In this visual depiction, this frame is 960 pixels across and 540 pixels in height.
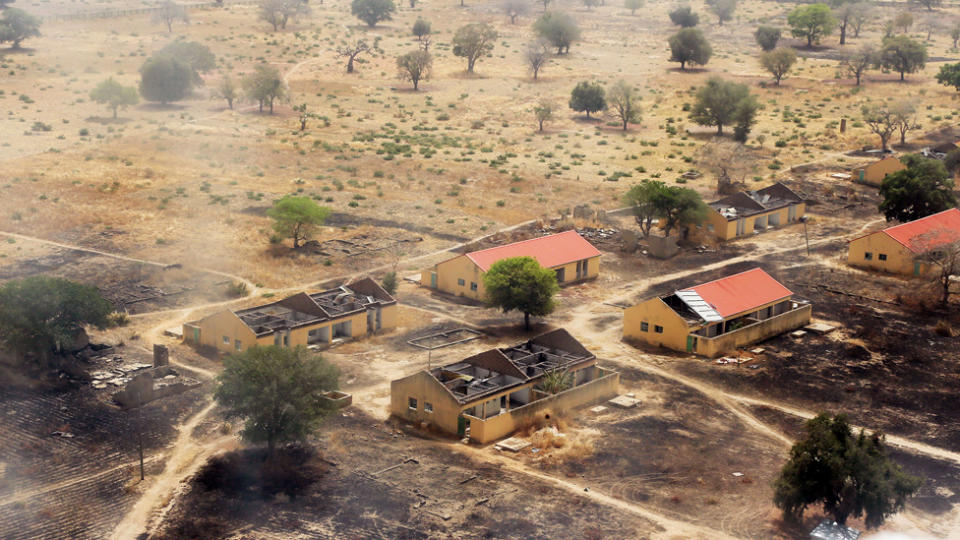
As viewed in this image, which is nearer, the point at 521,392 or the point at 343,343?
the point at 521,392

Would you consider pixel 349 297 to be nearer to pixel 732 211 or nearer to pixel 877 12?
pixel 732 211

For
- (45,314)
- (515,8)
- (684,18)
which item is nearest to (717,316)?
(45,314)

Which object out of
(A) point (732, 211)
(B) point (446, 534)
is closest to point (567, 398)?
(B) point (446, 534)

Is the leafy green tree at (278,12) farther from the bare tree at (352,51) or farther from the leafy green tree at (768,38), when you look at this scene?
the leafy green tree at (768,38)

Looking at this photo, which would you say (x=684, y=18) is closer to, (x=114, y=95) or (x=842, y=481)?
(x=114, y=95)

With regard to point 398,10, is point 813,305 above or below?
below

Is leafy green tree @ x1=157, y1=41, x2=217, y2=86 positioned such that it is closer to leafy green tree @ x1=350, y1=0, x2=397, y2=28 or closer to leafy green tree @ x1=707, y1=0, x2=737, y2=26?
leafy green tree @ x1=350, y1=0, x2=397, y2=28

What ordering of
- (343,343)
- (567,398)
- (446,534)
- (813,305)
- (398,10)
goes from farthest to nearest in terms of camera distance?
(398,10) < (813,305) < (343,343) < (567,398) < (446,534)
